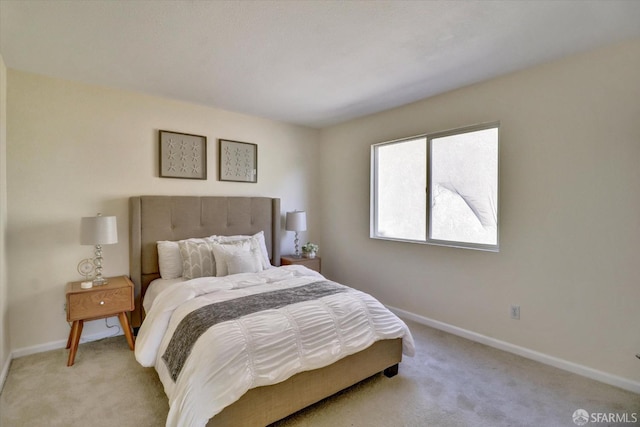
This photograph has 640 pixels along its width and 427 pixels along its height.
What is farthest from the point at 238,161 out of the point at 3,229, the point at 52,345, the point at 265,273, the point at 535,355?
the point at 535,355

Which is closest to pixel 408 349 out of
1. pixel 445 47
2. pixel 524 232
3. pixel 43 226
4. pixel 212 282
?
pixel 524 232

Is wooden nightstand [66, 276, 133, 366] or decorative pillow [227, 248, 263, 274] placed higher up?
decorative pillow [227, 248, 263, 274]

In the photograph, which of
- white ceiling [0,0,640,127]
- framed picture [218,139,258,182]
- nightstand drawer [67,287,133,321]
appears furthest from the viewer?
framed picture [218,139,258,182]

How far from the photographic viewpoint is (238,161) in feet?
12.7

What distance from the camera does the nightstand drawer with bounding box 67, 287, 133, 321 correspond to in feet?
8.28

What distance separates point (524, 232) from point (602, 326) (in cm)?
86

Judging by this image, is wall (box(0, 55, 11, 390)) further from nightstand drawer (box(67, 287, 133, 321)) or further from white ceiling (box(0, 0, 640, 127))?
nightstand drawer (box(67, 287, 133, 321))

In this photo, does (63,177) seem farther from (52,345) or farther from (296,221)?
(296,221)

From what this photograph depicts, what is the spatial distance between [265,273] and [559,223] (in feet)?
8.51

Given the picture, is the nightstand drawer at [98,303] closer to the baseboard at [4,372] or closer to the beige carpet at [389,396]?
the beige carpet at [389,396]

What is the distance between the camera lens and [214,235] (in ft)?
11.6

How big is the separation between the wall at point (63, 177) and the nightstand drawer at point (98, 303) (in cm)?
49

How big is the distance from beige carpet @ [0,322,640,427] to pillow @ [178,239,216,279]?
869mm

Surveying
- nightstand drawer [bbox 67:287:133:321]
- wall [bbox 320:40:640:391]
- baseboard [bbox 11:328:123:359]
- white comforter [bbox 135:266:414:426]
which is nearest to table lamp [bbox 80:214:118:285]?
nightstand drawer [bbox 67:287:133:321]
